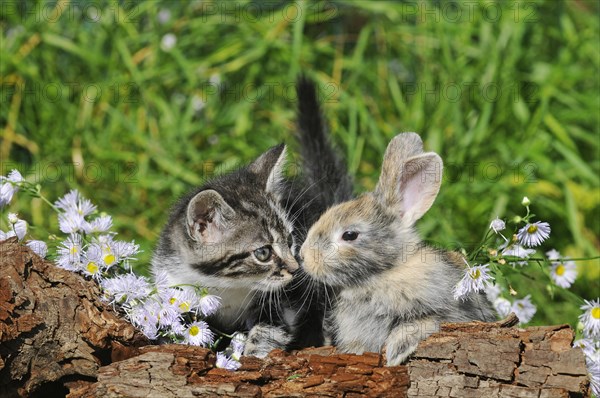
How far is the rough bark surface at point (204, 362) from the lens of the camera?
119 inches

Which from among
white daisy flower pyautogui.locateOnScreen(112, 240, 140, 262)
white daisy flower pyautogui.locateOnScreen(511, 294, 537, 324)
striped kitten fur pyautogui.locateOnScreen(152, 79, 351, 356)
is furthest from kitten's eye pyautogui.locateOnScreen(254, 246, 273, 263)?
white daisy flower pyautogui.locateOnScreen(511, 294, 537, 324)

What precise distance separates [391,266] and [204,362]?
3.11 ft

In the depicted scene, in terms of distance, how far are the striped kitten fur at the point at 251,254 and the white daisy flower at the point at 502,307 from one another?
0.90 m

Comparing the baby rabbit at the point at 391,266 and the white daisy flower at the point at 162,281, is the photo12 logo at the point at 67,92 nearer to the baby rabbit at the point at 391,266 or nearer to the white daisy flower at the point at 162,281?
the white daisy flower at the point at 162,281

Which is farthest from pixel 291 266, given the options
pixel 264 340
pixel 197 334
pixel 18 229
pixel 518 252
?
pixel 18 229

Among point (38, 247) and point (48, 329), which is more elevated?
point (38, 247)

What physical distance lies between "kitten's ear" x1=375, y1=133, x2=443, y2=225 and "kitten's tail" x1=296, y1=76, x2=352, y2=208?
2.61 ft

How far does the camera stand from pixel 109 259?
3.46m

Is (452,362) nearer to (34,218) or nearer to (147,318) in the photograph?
(147,318)

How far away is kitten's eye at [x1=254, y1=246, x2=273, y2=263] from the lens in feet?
11.9

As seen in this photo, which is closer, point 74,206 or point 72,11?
point 74,206

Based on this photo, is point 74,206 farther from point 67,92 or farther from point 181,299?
point 67,92

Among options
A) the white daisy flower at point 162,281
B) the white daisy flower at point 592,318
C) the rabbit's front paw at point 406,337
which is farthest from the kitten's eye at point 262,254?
the white daisy flower at point 592,318

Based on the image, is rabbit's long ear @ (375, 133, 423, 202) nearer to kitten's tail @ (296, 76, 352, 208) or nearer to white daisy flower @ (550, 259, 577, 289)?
kitten's tail @ (296, 76, 352, 208)
